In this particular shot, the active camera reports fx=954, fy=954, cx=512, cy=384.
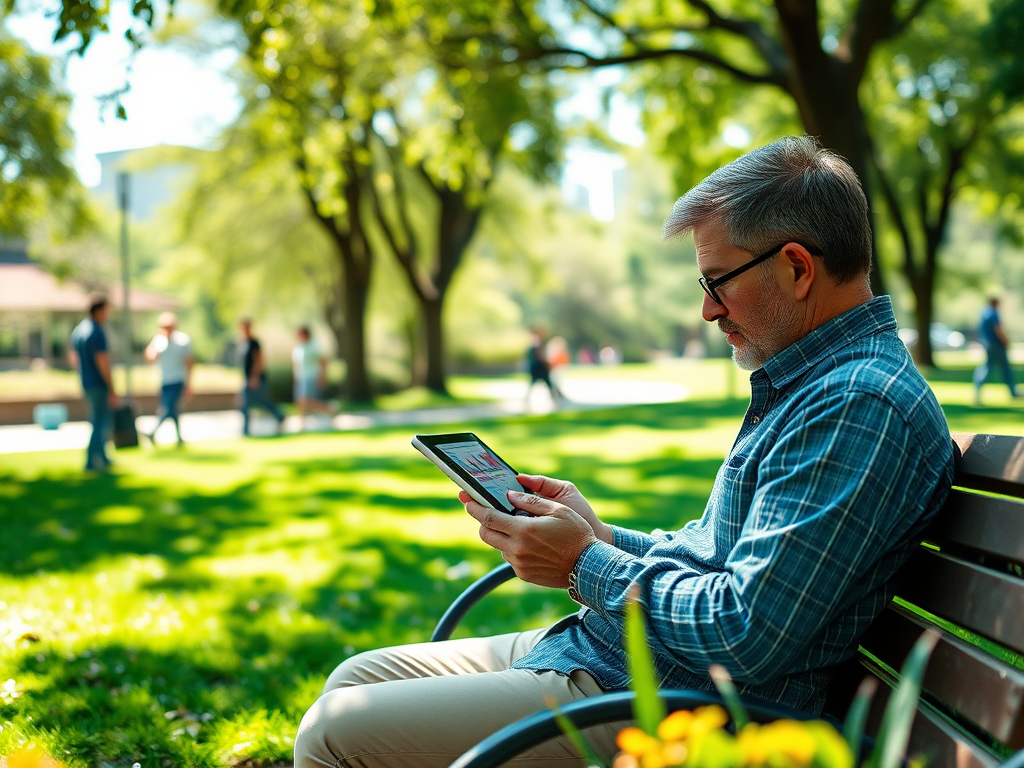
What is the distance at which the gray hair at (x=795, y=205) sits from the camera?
1.94m

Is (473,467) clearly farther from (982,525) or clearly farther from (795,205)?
(982,525)

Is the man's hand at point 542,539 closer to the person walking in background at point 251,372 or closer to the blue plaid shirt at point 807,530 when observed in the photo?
the blue plaid shirt at point 807,530

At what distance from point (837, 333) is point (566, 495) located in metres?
0.83

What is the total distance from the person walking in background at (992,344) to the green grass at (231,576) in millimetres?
4667

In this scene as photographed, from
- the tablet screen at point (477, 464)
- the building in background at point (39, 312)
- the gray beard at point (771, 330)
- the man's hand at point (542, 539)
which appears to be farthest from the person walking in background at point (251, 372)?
the building in background at point (39, 312)

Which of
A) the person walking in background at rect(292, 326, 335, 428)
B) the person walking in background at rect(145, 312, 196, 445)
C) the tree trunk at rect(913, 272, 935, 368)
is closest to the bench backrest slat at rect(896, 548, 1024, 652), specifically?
A: the person walking in background at rect(145, 312, 196, 445)

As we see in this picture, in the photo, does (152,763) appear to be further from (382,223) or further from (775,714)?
(382,223)

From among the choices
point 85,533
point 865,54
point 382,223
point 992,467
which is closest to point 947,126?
point 382,223

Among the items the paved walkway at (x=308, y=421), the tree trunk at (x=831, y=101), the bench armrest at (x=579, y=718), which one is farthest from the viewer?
the paved walkway at (x=308, y=421)

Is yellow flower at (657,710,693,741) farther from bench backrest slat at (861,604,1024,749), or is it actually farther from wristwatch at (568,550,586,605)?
wristwatch at (568,550,586,605)

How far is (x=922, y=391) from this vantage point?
1782mm

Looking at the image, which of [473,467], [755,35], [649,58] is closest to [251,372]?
[649,58]

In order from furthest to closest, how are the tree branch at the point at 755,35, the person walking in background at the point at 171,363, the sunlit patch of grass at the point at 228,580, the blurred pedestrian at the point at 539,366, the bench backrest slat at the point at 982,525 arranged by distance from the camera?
the blurred pedestrian at the point at 539,366 < the person walking in background at the point at 171,363 < the tree branch at the point at 755,35 < the sunlit patch of grass at the point at 228,580 < the bench backrest slat at the point at 982,525

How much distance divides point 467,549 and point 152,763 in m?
3.93
